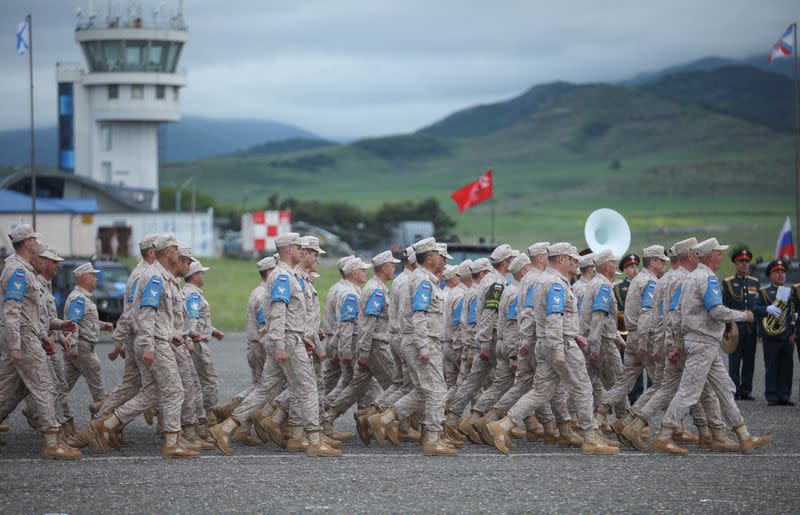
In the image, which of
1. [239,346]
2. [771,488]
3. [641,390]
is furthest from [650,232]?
[771,488]

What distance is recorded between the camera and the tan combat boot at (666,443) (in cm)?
1181

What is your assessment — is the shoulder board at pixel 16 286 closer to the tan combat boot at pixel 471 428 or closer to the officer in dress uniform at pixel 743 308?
the tan combat boot at pixel 471 428

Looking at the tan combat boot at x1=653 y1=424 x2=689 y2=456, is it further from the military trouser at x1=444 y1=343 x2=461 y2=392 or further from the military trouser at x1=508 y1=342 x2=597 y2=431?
the military trouser at x1=444 y1=343 x2=461 y2=392

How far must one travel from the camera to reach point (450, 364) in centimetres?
1454

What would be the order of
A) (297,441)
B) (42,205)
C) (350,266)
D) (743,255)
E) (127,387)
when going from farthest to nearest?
(42,205) < (743,255) < (350,266) < (297,441) < (127,387)

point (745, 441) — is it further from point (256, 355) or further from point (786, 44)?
point (786, 44)

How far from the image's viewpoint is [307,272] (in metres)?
13.0

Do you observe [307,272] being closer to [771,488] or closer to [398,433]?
[398,433]

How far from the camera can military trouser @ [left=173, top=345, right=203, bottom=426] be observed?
12.6 metres

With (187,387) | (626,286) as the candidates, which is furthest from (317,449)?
(626,286)

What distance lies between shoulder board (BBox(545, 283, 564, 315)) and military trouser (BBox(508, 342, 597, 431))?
367 mm

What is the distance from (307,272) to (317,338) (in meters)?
0.83

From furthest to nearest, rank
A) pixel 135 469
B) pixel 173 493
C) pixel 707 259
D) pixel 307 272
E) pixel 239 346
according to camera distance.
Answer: pixel 239 346
pixel 307 272
pixel 707 259
pixel 135 469
pixel 173 493

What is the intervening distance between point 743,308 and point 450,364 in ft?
13.2
